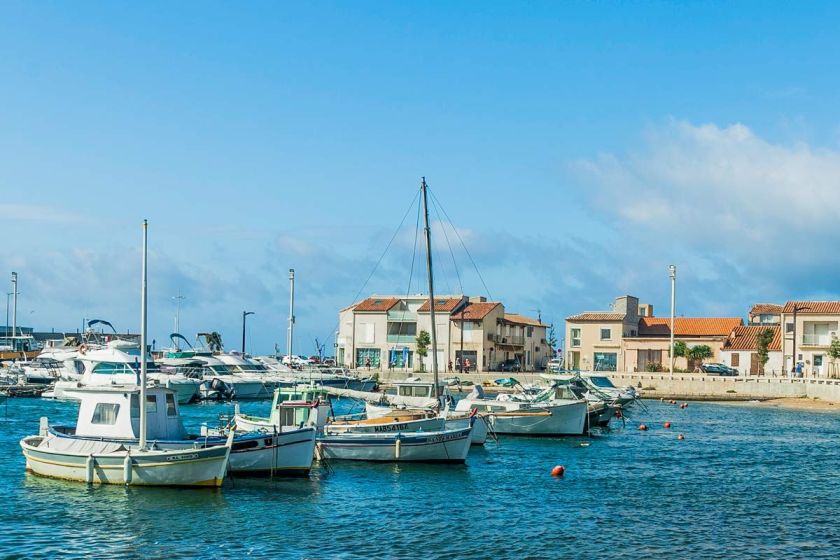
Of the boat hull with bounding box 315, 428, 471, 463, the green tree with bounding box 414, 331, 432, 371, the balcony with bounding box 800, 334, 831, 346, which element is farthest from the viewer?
the green tree with bounding box 414, 331, 432, 371

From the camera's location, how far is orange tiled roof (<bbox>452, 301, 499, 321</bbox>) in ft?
373

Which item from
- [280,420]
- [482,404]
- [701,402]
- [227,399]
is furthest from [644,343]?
[280,420]

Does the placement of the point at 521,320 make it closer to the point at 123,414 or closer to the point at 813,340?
the point at 813,340

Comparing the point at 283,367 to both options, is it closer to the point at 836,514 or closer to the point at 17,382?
the point at 17,382

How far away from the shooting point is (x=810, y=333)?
9856cm

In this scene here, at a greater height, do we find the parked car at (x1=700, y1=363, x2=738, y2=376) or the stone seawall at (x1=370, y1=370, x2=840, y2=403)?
the parked car at (x1=700, y1=363, x2=738, y2=376)

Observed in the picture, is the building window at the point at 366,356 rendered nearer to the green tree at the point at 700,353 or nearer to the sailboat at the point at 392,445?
the green tree at the point at 700,353

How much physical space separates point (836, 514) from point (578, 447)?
18.7 m

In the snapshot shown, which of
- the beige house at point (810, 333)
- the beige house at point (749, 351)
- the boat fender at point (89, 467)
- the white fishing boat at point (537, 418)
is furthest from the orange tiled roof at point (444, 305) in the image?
the boat fender at point (89, 467)

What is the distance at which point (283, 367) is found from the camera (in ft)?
336

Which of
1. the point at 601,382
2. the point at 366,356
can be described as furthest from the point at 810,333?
the point at 366,356

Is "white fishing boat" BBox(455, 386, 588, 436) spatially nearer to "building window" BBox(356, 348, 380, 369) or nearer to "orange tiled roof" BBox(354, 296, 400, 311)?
"building window" BBox(356, 348, 380, 369)

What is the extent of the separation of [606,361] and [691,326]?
468 inches

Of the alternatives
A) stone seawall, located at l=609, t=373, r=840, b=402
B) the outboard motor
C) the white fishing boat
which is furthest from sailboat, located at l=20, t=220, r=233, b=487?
stone seawall, located at l=609, t=373, r=840, b=402
